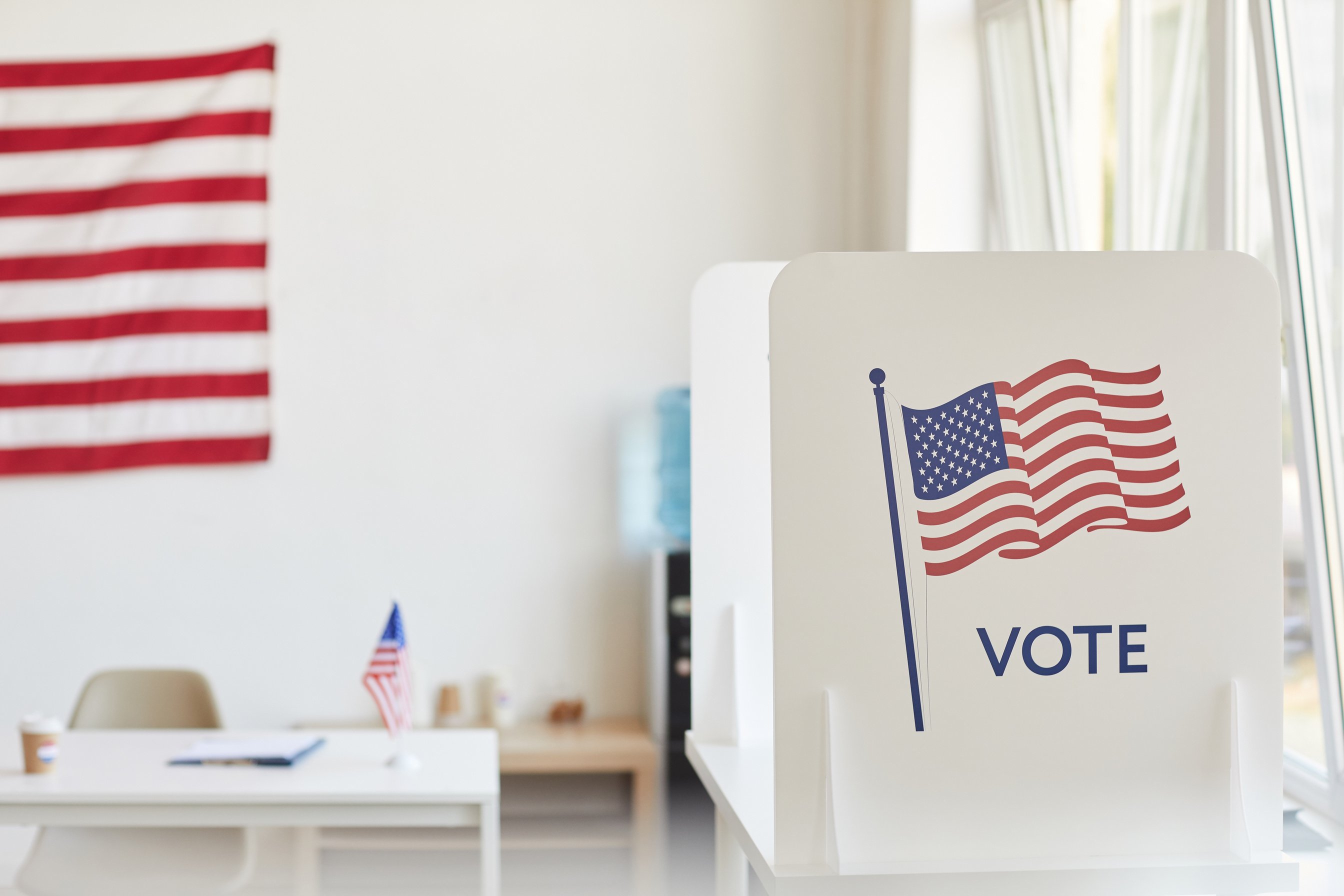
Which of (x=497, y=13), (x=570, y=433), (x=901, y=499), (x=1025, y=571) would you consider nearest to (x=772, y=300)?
(x=901, y=499)

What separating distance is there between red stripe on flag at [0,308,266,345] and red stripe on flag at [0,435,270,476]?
366 millimetres

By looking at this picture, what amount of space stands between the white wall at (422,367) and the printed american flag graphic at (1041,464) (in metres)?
2.74

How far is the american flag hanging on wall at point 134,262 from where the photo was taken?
3738mm

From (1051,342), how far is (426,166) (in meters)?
3.05

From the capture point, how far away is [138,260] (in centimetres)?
376

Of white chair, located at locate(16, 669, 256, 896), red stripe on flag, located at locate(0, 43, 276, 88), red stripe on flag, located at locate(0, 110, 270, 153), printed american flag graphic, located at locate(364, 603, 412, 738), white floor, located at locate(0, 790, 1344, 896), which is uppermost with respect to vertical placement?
red stripe on flag, located at locate(0, 43, 276, 88)

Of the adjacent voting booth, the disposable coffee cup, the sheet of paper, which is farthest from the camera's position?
the sheet of paper

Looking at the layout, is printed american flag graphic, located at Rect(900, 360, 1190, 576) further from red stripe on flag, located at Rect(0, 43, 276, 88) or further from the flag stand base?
red stripe on flag, located at Rect(0, 43, 276, 88)

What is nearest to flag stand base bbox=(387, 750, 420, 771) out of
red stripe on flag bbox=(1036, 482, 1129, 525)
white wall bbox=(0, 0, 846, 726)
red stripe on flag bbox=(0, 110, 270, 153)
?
white wall bbox=(0, 0, 846, 726)

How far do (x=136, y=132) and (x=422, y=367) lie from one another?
124cm

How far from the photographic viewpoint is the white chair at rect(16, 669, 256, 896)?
2793 mm

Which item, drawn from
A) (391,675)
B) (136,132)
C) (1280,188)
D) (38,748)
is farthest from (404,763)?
(136,132)

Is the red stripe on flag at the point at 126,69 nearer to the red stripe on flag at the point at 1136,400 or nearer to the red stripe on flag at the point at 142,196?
the red stripe on flag at the point at 142,196

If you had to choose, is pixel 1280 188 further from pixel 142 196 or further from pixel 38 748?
pixel 142 196
